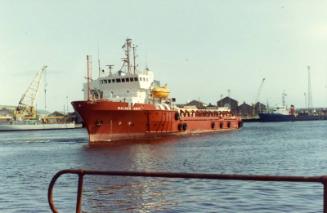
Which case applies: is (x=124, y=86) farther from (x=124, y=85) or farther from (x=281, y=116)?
(x=281, y=116)

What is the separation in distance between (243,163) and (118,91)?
35.3 metres

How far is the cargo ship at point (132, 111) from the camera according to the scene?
50562 mm

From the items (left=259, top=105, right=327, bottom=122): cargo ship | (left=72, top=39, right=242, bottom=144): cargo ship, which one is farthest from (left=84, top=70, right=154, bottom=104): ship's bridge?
(left=259, top=105, right=327, bottom=122): cargo ship

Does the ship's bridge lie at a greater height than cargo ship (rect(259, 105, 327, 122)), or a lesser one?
greater

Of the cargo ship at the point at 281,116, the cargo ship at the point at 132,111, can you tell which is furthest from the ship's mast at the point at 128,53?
the cargo ship at the point at 281,116

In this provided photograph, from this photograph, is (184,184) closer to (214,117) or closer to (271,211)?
(271,211)

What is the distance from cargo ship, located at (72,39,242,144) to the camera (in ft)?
→ 166

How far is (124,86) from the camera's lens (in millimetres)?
61875

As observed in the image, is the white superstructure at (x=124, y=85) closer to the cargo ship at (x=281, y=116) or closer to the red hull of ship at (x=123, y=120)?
the red hull of ship at (x=123, y=120)

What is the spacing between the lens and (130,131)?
52625mm

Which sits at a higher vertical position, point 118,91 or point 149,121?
point 118,91

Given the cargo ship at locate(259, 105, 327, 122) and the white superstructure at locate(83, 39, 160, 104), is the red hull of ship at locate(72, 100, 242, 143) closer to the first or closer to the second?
the white superstructure at locate(83, 39, 160, 104)

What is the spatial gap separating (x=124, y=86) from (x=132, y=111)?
10150 millimetres

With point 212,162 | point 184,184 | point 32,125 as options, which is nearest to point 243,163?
point 212,162
